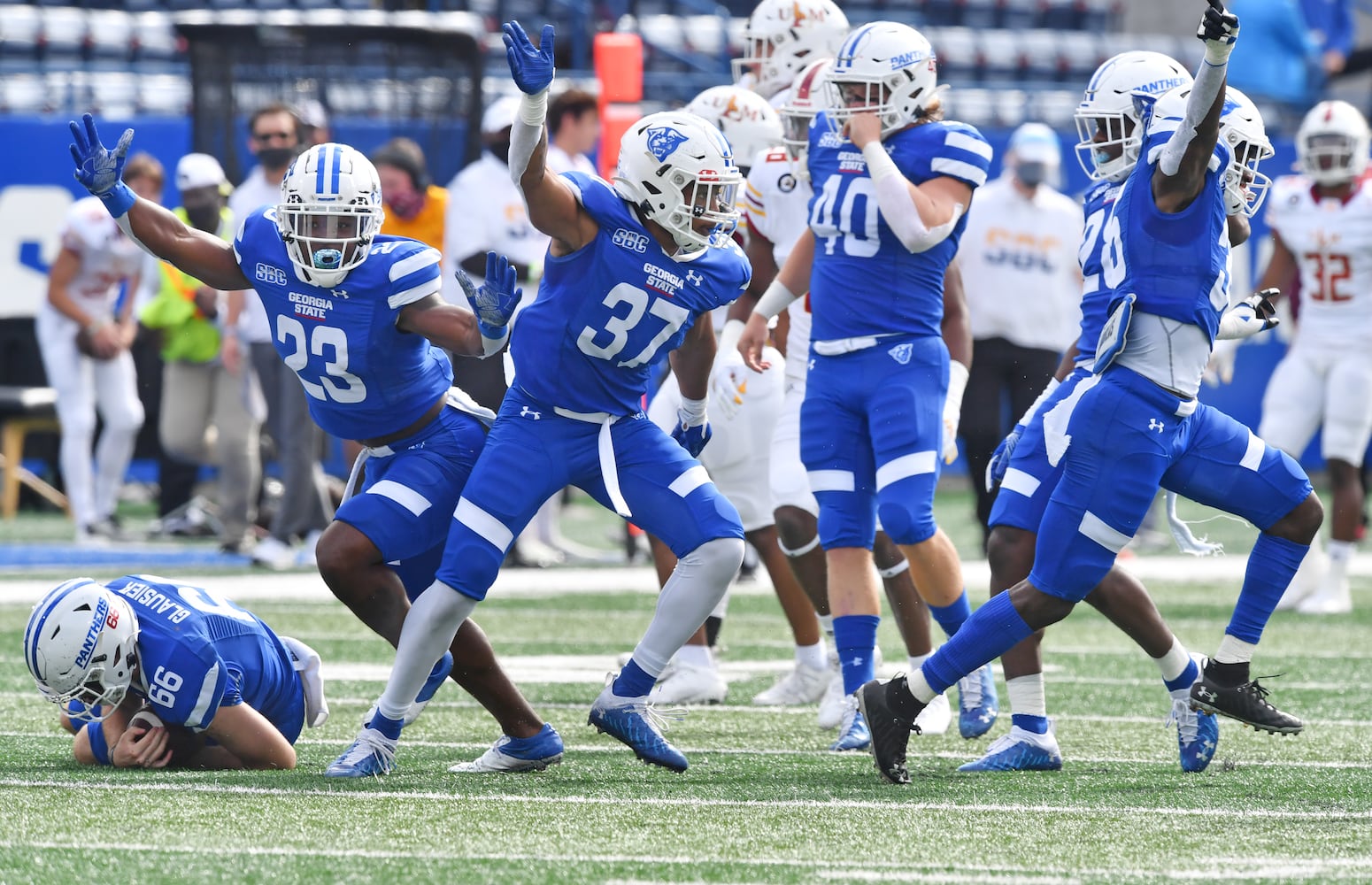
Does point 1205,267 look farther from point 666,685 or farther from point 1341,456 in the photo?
point 1341,456

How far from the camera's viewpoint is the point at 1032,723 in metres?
4.41

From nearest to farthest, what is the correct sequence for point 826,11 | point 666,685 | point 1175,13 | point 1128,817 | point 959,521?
point 1128,817 < point 666,685 < point 826,11 < point 959,521 < point 1175,13

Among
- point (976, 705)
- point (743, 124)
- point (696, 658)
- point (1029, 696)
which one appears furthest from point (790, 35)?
point (1029, 696)

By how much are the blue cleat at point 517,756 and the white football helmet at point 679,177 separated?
43.9 inches

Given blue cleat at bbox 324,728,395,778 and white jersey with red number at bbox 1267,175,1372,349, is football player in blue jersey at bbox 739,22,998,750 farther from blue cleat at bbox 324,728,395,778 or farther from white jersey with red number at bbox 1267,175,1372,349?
white jersey with red number at bbox 1267,175,1372,349

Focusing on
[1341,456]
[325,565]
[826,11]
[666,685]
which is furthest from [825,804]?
[1341,456]

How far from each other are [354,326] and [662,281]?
0.68m

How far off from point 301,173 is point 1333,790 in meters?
2.53

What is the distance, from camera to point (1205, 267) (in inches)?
162

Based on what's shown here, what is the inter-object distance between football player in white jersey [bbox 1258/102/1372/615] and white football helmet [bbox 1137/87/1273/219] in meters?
3.53

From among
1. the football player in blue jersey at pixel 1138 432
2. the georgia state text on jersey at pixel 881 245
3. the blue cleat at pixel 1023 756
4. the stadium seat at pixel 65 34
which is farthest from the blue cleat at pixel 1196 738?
the stadium seat at pixel 65 34

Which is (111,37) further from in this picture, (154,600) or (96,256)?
(154,600)

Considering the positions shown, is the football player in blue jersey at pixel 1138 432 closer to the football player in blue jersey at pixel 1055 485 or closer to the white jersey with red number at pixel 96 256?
the football player in blue jersey at pixel 1055 485

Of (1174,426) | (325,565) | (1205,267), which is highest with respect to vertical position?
(1205,267)
